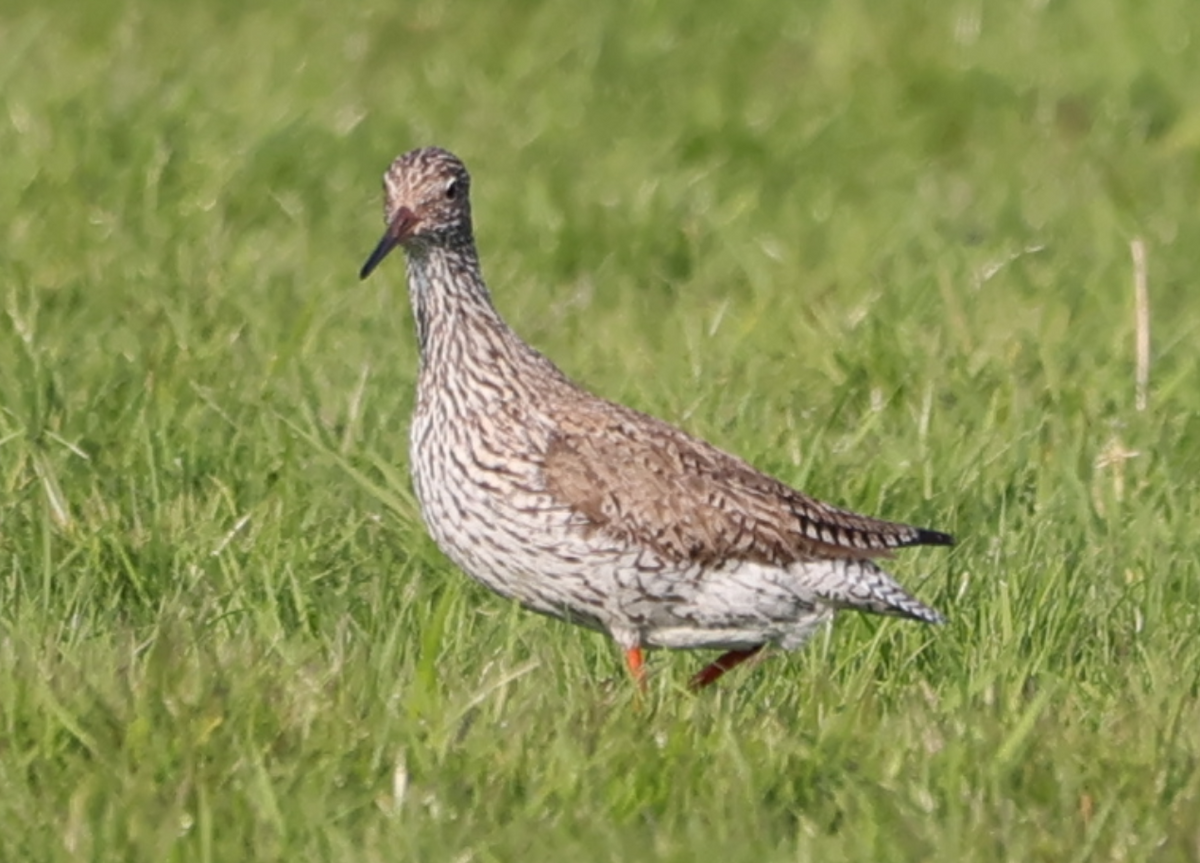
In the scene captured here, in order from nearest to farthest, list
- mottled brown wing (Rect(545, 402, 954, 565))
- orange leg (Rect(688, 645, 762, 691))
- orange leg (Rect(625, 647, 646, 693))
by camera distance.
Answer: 1. orange leg (Rect(625, 647, 646, 693))
2. mottled brown wing (Rect(545, 402, 954, 565))
3. orange leg (Rect(688, 645, 762, 691))

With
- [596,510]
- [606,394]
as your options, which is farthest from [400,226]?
[606,394]

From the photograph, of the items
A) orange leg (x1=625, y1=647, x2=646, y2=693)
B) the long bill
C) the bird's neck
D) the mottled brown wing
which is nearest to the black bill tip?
the long bill

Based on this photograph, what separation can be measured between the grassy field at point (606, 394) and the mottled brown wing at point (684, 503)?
0.28 metres

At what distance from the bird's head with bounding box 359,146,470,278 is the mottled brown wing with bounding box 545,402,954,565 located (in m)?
0.58

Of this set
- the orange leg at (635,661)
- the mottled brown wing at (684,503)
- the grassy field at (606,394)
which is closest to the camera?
the grassy field at (606,394)

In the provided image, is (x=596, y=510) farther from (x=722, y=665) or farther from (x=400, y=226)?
(x=400, y=226)

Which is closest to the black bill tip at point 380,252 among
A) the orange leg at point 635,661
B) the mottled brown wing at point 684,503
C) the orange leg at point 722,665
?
the mottled brown wing at point 684,503

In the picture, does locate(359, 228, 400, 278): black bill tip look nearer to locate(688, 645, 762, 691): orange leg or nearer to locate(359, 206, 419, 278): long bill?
locate(359, 206, 419, 278): long bill

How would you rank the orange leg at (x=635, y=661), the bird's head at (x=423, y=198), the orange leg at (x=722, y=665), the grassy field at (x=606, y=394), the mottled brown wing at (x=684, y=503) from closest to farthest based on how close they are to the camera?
the grassy field at (x=606, y=394) < the orange leg at (x=635, y=661) < the mottled brown wing at (x=684, y=503) < the orange leg at (x=722, y=665) < the bird's head at (x=423, y=198)

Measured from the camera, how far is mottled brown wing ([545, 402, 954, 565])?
6.06m

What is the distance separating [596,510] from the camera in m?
6.02

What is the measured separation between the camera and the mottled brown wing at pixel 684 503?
6.06 m

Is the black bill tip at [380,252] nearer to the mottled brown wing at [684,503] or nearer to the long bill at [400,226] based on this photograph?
the long bill at [400,226]

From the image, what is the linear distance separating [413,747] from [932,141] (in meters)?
6.66
